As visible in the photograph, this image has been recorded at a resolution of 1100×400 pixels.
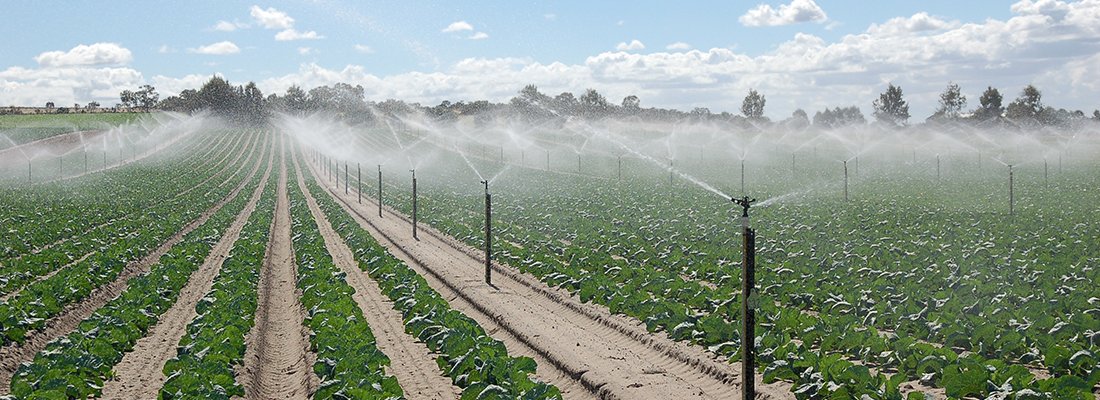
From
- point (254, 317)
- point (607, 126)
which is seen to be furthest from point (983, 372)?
point (607, 126)

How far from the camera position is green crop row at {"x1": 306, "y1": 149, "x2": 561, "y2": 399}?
26.7ft

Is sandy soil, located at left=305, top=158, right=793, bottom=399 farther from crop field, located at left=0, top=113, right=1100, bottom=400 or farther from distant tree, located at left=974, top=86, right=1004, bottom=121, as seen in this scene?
A: distant tree, located at left=974, top=86, right=1004, bottom=121

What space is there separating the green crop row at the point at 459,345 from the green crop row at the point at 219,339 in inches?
86.4

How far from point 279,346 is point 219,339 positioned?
57.7 inches

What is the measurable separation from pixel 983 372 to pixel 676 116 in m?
103

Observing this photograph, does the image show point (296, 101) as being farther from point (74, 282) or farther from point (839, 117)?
point (74, 282)

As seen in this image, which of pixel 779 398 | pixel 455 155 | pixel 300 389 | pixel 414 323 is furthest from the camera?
pixel 455 155

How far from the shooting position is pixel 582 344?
36.3 feet

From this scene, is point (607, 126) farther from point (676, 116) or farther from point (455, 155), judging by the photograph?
point (455, 155)

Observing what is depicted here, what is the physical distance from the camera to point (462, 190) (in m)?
42.9

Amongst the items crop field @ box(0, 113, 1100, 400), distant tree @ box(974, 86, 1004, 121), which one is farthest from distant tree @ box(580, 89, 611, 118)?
crop field @ box(0, 113, 1100, 400)

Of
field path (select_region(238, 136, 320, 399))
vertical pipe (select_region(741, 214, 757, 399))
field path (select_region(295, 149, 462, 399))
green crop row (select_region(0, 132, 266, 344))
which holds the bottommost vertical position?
field path (select_region(238, 136, 320, 399))

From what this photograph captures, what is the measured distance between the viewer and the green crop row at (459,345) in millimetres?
8141

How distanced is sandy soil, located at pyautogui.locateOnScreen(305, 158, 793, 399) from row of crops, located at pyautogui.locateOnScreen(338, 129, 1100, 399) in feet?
1.14
